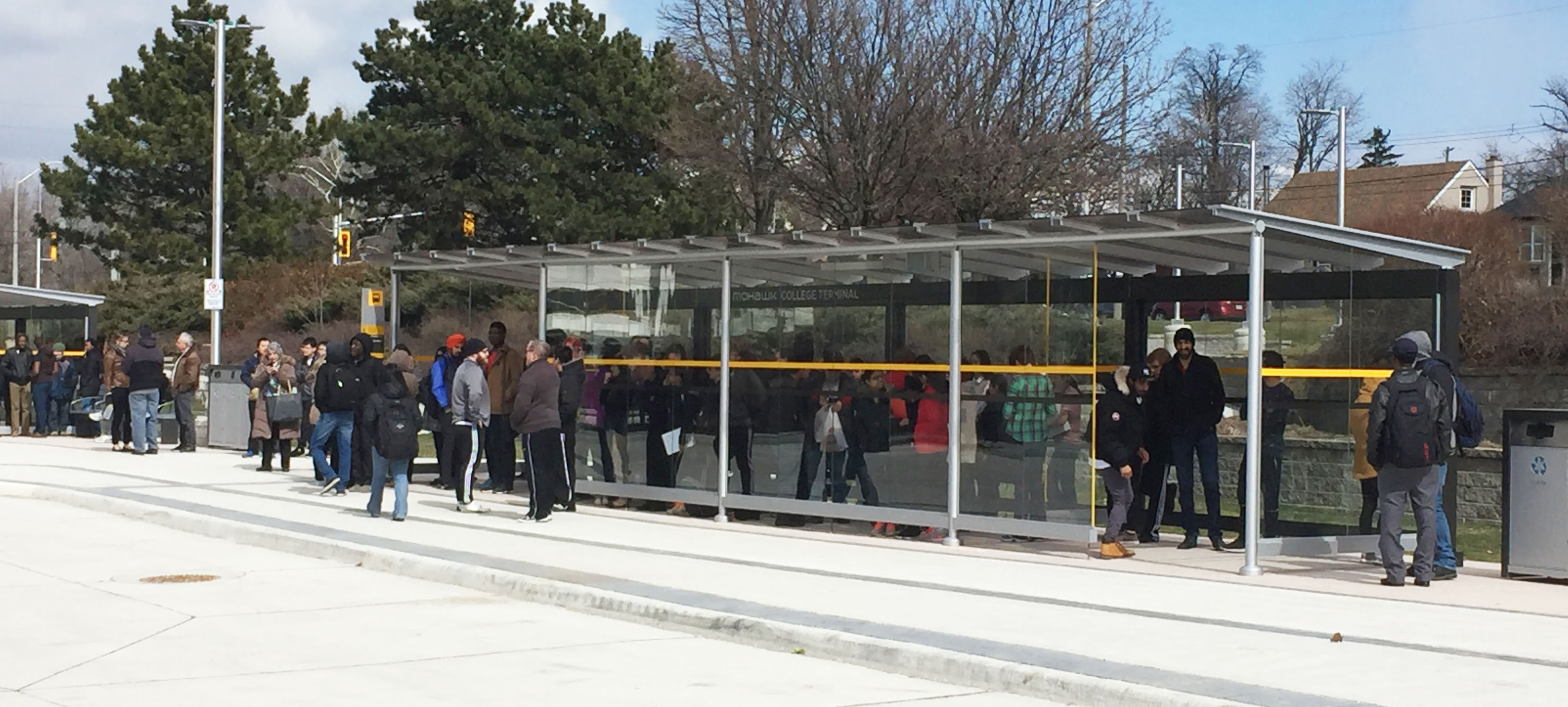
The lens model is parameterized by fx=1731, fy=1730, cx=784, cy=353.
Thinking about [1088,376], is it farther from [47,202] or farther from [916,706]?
[47,202]

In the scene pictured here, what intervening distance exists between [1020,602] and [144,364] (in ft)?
54.0

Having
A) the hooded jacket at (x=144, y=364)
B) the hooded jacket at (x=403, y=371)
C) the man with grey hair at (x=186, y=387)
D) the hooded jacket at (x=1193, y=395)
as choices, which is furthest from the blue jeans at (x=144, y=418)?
the hooded jacket at (x=1193, y=395)

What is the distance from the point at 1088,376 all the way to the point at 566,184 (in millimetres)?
33212

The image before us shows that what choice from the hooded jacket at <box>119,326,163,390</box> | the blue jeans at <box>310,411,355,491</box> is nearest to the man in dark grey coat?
the blue jeans at <box>310,411,355,491</box>

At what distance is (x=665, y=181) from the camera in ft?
150

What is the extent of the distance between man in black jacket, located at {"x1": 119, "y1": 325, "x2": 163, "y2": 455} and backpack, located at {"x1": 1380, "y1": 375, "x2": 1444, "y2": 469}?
16743 millimetres

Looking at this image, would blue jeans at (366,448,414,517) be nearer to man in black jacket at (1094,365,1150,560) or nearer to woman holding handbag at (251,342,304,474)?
woman holding handbag at (251,342,304,474)

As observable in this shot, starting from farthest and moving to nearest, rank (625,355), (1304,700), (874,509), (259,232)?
1. (259,232)
2. (625,355)
3. (874,509)
4. (1304,700)

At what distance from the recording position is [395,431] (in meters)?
16.5

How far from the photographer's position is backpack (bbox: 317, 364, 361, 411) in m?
18.7

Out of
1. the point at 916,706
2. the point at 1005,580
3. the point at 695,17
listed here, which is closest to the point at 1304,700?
the point at 916,706

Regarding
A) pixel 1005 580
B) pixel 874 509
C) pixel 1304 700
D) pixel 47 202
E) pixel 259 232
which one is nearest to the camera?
pixel 1304 700

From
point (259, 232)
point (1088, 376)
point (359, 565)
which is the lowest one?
point (359, 565)

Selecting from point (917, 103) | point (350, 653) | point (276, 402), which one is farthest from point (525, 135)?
point (350, 653)
